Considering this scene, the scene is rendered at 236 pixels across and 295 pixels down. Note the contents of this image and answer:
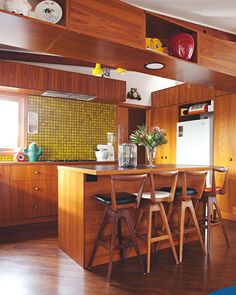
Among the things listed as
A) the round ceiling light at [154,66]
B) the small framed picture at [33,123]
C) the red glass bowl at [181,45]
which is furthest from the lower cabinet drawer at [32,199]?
the red glass bowl at [181,45]

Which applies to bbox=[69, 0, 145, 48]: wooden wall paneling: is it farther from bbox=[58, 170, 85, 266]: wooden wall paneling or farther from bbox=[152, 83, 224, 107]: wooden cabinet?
bbox=[152, 83, 224, 107]: wooden cabinet

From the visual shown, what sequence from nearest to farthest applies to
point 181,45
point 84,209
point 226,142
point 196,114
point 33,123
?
point 84,209 → point 181,45 → point 226,142 → point 33,123 → point 196,114

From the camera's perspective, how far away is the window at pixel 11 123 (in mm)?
→ 4617

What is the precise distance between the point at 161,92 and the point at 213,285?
168 inches

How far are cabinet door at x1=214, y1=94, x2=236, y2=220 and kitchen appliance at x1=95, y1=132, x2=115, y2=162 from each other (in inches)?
73.8

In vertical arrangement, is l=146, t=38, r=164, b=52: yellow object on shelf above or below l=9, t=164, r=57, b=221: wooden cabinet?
above

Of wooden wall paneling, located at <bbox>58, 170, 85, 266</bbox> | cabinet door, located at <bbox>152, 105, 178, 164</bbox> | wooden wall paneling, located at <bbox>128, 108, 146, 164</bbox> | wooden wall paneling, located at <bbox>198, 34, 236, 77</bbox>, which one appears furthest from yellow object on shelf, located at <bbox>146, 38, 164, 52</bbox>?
wooden wall paneling, located at <bbox>128, 108, 146, 164</bbox>

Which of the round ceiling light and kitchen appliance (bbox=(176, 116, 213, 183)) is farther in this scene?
kitchen appliance (bbox=(176, 116, 213, 183))

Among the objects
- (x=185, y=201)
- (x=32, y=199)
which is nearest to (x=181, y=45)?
(x=185, y=201)

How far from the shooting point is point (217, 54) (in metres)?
3.32

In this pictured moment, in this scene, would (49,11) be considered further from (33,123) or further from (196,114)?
(196,114)

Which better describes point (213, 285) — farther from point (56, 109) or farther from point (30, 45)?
point (56, 109)

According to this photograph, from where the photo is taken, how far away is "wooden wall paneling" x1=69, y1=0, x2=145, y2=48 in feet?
7.68

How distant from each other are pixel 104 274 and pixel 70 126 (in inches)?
123
